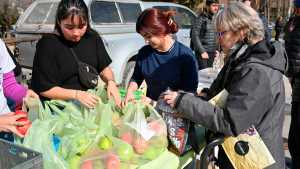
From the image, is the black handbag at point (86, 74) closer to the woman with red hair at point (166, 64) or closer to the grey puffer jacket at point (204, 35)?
the woman with red hair at point (166, 64)

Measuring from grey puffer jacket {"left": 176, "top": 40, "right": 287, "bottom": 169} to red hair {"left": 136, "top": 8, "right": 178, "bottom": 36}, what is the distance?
2.07 feet

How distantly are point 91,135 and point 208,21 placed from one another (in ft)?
13.9

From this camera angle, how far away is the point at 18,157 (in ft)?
4.90

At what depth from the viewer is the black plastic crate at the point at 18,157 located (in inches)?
53.6

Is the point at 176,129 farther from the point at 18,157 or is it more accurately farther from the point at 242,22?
the point at 18,157

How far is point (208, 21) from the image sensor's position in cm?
576

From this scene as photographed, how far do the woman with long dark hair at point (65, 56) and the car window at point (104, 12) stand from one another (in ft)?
13.8

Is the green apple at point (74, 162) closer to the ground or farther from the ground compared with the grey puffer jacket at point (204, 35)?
farther from the ground

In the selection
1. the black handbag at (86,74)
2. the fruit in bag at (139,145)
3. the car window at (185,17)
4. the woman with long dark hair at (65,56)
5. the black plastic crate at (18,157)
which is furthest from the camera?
the car window at (185,17)

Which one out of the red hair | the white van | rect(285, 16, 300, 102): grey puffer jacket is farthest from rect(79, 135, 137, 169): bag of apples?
the white van

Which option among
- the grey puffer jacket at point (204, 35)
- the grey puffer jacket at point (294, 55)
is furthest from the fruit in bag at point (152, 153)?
the grey puffer jacket at point (204, 35)

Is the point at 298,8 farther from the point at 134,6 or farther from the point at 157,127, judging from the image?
the point at 134,6

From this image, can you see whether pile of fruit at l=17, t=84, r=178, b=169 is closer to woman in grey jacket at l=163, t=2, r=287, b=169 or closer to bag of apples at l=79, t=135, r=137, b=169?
bag of apples at l=79, t=135, r=137, b=169

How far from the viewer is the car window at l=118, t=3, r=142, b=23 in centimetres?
743
